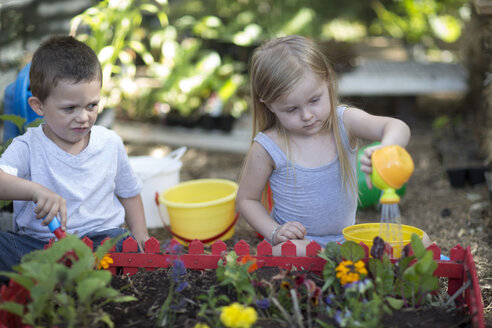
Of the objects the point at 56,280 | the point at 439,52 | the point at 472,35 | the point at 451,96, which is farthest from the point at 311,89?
the point at 439,52

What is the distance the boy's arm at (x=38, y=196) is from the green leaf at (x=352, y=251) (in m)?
0.86

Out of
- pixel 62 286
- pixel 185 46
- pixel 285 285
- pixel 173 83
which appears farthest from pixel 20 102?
Result: pixel 185 46

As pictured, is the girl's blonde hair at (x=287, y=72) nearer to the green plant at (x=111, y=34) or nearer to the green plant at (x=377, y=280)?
the green plant at (x=377, y=280)

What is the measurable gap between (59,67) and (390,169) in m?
1.22

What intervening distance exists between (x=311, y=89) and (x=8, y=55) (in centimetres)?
250

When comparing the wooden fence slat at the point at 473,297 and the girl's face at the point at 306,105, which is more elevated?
the girl's face at the point at 306,105

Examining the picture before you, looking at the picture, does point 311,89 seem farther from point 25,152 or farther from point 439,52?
point 439,52

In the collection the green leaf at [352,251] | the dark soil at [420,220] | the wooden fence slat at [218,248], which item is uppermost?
the green leaf at [352,251]

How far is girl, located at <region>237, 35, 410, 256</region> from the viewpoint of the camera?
1886 mm

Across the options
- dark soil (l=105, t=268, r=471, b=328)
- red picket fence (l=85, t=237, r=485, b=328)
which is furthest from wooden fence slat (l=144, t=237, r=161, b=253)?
dark soil (l=105, t=268, r=471, b=328)

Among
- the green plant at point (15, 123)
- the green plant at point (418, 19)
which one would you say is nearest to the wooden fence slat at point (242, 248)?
the green plant at point (15, 123)

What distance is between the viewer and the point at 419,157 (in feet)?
13.6

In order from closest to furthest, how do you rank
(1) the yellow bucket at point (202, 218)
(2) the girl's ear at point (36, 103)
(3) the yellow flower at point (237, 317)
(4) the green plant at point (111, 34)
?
(3) the yellow flower at point (237, 317)
(2) the girl's ear at point (36, 103)
(1) the yellow bucket at point (202, 218)
(4) the green plant at point (111, 34)

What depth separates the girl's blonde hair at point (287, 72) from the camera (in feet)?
6.05
